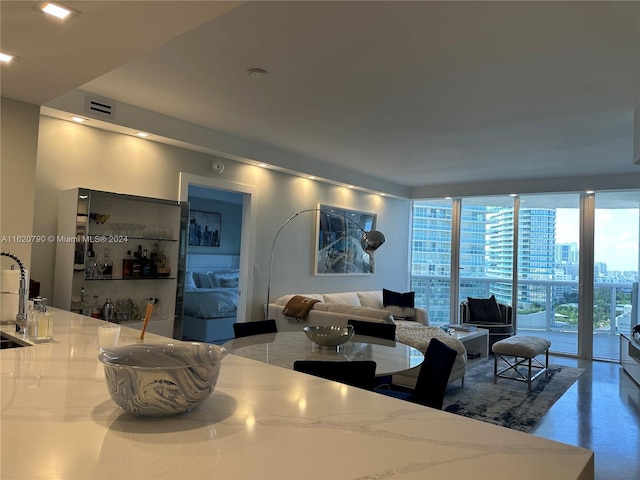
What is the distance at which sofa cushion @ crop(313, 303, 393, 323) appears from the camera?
4.42m

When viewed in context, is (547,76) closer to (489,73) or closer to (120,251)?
(489,73)

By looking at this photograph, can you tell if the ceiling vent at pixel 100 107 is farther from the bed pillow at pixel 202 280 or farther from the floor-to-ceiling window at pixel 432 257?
the floor-to-ceiling window at pixel 432 257

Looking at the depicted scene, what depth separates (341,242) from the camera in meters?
7.24

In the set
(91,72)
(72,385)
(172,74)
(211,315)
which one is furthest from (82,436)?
(211,315)

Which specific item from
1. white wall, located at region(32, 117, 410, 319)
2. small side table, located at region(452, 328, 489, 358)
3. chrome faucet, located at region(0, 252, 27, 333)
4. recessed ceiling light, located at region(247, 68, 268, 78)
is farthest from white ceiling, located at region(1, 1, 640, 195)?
small side table, located at region(452, 328, 489, 358)

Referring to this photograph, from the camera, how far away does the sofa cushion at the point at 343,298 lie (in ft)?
21.3

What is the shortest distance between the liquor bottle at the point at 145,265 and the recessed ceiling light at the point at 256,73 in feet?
6.93

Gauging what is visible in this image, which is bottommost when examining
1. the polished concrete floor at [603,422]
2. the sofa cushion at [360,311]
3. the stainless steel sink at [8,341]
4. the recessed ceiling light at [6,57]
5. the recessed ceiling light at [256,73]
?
the polished concrete floor at [603,422]

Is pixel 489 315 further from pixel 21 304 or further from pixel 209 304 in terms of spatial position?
pixel 21 304

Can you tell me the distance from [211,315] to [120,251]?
2.05m

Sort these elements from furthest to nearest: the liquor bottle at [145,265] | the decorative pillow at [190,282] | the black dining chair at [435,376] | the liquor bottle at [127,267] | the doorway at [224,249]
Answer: the decorative pillow at [190,282] < the doorway at [224,249] < the liquor bottle at [145,265] < the liquor bottle at [127,267] < the black dining chair at [435,376]

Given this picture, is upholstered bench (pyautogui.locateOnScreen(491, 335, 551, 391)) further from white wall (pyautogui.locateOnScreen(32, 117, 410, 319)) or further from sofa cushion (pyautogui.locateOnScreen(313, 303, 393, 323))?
white wall (pyautogui.locateOnScreen(32, 117, 410, 319))

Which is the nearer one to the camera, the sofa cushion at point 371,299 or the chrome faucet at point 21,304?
the chrome faucet at point 21,304

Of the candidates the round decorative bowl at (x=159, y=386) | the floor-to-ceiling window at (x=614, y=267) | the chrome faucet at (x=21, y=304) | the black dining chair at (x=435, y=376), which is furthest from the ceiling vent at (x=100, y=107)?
the floor-to-ceiling window at (x=614, y=267)
